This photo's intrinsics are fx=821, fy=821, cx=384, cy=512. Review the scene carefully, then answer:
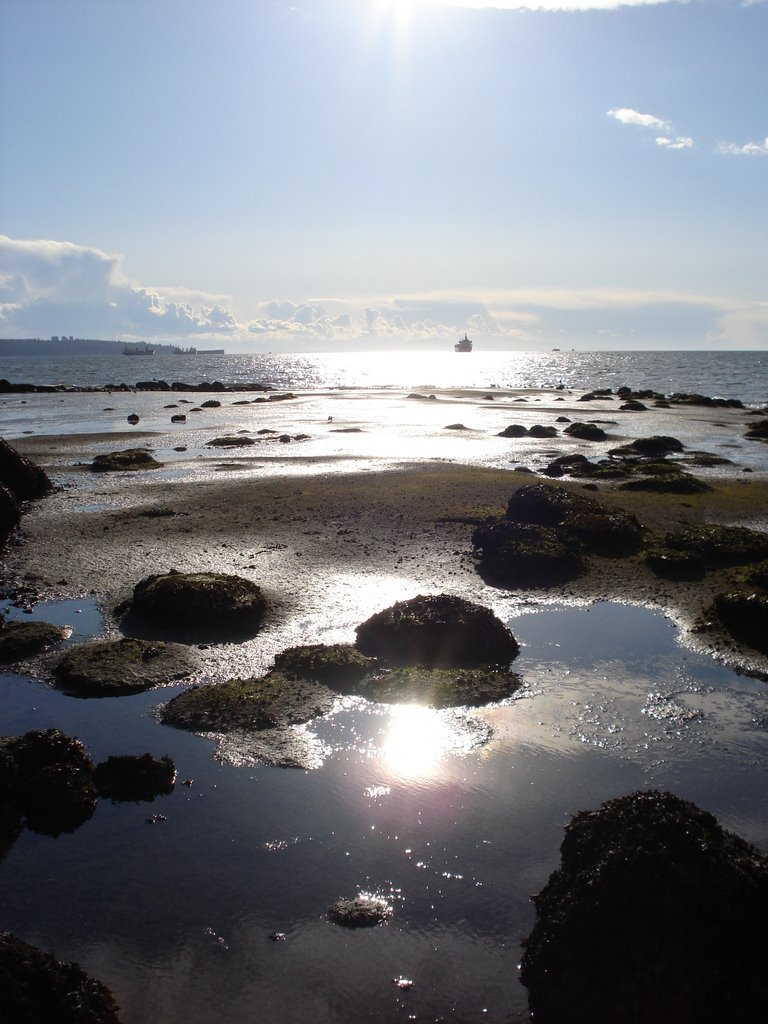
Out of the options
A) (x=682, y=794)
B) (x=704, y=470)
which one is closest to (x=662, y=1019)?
(x=682, y=794)

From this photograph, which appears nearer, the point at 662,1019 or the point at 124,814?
the point at 662,1019

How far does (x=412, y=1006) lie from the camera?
4.60 meters

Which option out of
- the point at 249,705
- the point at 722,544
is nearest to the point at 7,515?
the point at 249,705

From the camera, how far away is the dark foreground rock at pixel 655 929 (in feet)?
13.5

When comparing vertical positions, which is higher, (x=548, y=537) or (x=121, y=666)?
(x=548, y=537)

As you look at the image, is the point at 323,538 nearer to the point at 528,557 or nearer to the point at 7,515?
the point at 528,557

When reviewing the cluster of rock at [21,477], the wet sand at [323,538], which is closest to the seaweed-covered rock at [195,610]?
the wet sand at [323,538]

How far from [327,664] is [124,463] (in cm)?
1694

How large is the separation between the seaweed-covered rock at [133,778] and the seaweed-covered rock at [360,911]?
6.64 feet

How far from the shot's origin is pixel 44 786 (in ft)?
20.9

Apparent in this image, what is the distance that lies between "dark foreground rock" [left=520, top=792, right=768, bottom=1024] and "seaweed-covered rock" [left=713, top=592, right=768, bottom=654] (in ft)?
18.6

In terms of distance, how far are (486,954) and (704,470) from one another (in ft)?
70.1

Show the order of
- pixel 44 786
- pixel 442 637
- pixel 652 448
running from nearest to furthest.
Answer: pixel 44 786, pixel 442 637, pixel 652 448

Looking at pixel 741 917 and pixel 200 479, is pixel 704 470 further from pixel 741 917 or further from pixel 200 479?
pixel 741 917
